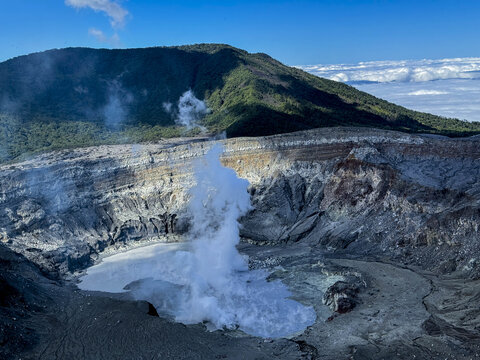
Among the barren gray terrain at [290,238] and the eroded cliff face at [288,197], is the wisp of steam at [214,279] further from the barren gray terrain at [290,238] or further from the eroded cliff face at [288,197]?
the eroded cliff face at [288,197]

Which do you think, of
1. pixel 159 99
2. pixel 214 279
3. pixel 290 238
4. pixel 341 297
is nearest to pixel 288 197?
pixel 290 238

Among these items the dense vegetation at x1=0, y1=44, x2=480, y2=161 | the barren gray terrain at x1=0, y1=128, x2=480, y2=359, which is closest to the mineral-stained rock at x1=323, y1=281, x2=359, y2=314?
the barren gray terrain at x1=0, y1=128, x2=480, y2=359

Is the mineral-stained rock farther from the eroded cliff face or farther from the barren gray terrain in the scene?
the eroded cliff face

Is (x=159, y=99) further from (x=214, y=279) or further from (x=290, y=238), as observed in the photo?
(x=214, y=279)

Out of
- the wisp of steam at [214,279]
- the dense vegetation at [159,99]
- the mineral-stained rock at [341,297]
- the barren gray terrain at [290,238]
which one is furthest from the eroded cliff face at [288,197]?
the dense vegetation at [159,99]

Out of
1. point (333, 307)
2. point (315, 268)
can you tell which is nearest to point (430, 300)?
point (333, 307)

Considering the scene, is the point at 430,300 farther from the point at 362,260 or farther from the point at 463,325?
the point at 362,260
